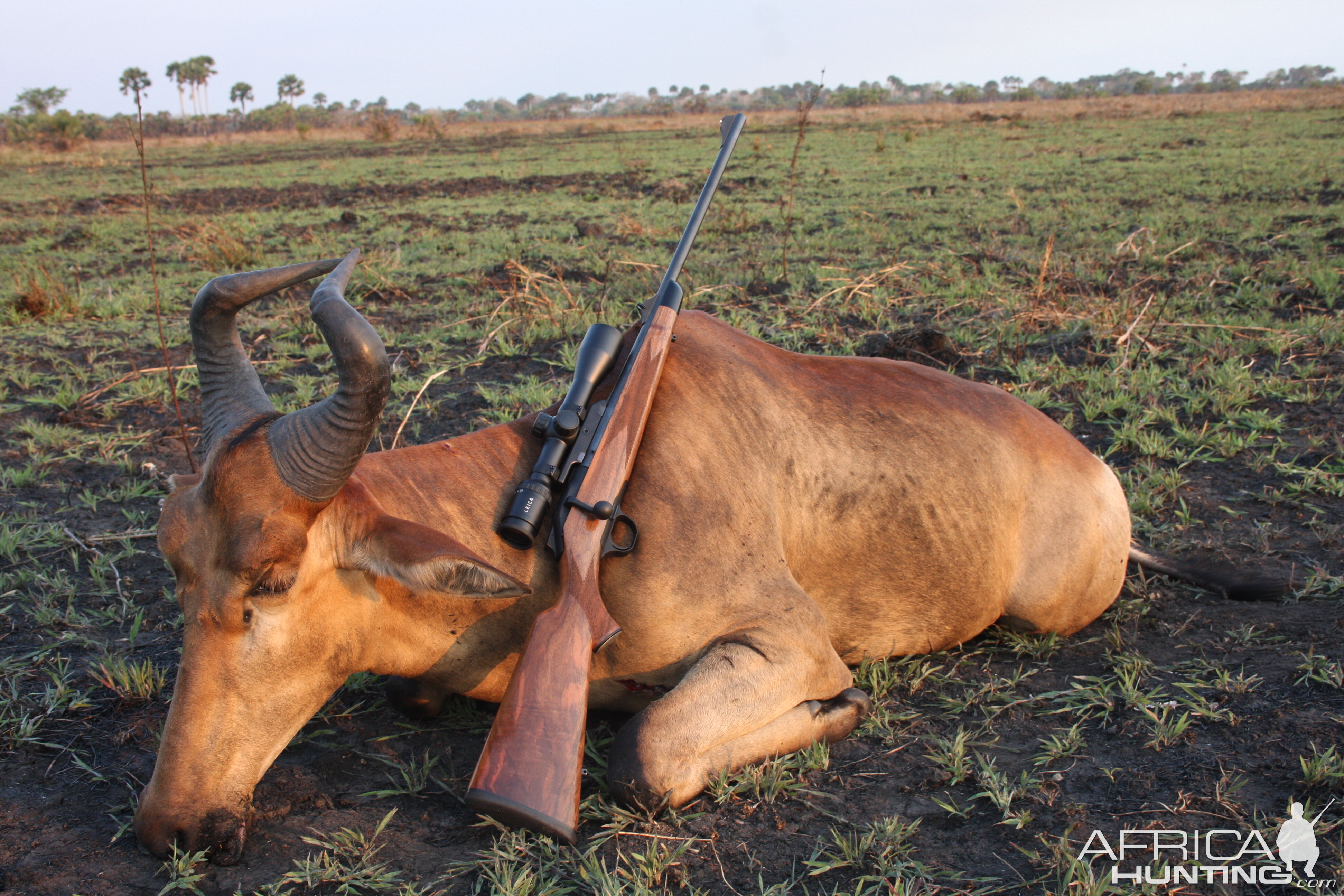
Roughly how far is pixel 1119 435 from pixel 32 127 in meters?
44.7

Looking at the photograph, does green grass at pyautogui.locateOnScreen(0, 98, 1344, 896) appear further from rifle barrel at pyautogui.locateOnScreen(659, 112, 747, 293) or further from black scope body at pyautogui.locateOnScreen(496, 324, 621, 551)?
rifle barrel at pyautogui.locateOnScreen(659, 112, 747, 293)

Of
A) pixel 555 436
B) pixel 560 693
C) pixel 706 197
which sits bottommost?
pixel 560 693

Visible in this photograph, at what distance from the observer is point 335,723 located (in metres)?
3.30

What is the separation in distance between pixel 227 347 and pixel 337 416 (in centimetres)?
76

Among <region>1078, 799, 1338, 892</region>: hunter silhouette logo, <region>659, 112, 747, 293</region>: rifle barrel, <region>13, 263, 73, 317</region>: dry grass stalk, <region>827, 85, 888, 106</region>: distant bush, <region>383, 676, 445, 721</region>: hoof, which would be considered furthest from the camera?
<region>827, 85, 888, 106</region>: distant bush

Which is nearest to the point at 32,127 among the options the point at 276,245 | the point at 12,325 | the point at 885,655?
the point at 276,245

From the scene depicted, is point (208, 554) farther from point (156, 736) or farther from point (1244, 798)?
point (1244, 798)

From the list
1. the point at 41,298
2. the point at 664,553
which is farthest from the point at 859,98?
the point at 664,553

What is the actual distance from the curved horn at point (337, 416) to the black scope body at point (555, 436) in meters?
0.59

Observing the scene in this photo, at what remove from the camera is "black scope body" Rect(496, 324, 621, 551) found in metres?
3.01

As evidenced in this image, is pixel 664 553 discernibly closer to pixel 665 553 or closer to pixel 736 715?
pixel 665 553

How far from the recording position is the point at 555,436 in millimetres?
3197

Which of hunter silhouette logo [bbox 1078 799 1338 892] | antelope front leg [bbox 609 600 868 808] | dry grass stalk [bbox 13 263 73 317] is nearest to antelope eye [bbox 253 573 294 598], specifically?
antelope front leg [bbox 609 600 868 808]

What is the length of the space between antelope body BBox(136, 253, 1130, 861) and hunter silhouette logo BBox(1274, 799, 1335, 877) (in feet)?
4.00
